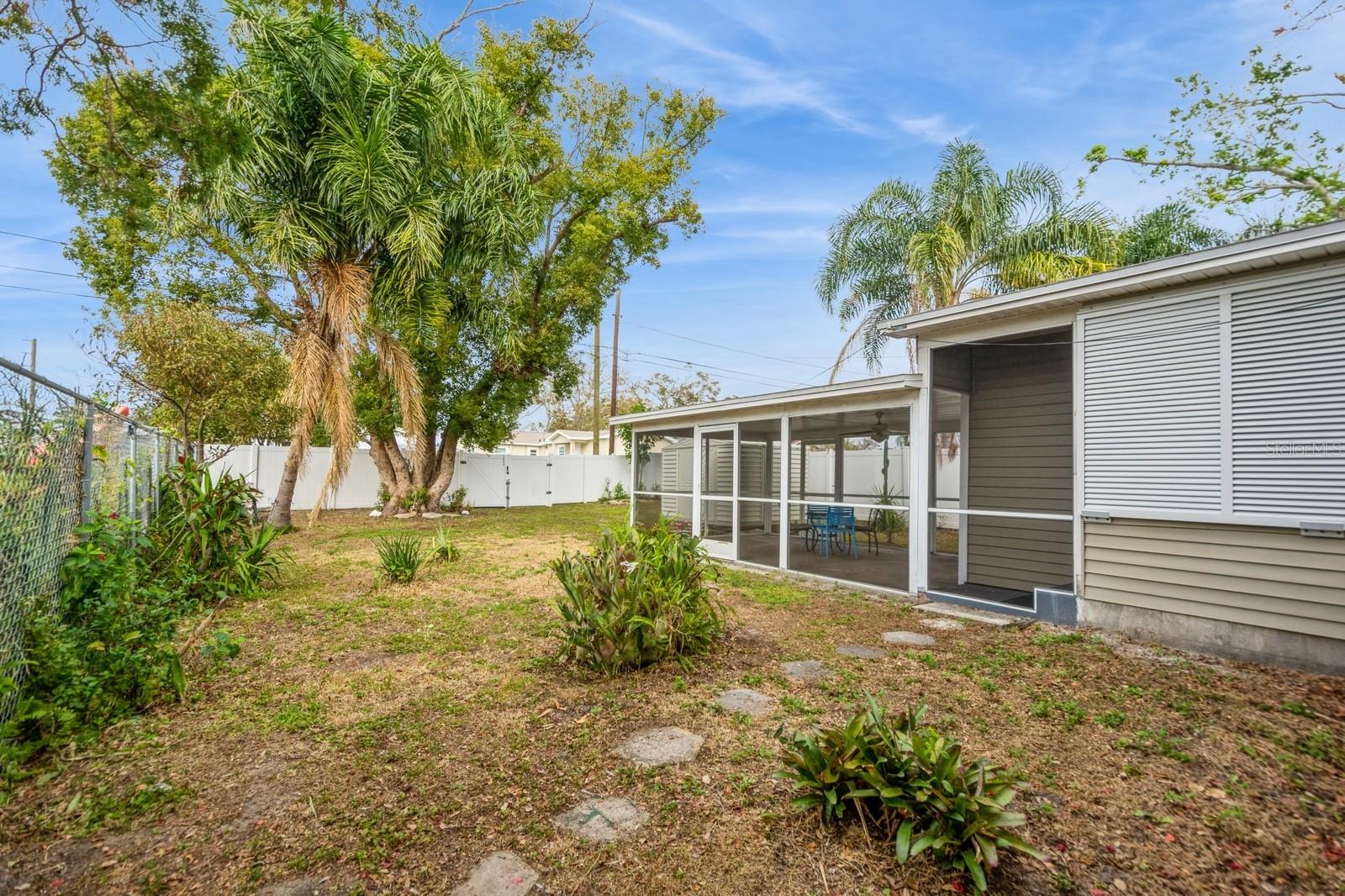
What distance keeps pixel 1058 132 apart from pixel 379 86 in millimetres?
10946

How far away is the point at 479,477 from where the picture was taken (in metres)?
17.4

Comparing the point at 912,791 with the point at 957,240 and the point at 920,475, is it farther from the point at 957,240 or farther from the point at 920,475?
the point at 957,240

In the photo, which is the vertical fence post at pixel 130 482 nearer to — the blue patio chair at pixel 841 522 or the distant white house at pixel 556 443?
the blue patio chair at pixel 841 522

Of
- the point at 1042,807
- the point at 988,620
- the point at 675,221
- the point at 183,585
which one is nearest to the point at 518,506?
the point at 675,221

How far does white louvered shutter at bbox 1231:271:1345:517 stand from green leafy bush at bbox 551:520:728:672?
380 centimetres

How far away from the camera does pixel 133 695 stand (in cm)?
318

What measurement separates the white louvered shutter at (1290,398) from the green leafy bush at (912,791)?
3512 mm

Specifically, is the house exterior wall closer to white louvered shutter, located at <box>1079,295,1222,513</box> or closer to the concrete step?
white louvered shutter, located at <box>1079,295,1222,513</box>

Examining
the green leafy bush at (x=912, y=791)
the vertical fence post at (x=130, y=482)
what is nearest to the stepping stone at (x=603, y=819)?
the green leafy bush at (x=912, y=791)

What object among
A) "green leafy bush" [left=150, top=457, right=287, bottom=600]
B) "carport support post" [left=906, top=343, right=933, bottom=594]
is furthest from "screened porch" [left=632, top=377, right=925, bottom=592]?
"green leafy bush" [left=150, top=457, right=287, bottom=600]

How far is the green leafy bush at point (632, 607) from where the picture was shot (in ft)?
12.9

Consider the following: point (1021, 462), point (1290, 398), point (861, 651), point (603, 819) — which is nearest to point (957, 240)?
point (1021, 462)

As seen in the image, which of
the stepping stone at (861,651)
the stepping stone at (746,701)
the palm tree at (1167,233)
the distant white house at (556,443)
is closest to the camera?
the stepping stone at (746,701)

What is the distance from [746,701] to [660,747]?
75cm
